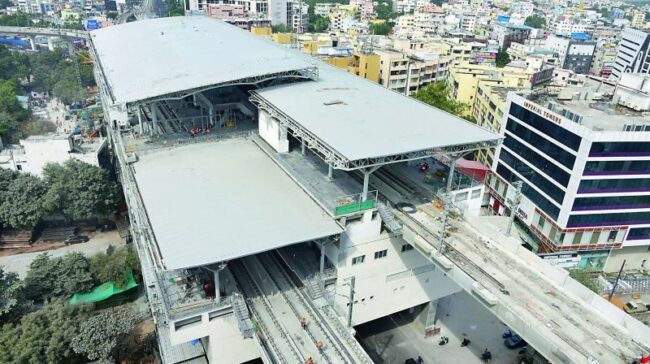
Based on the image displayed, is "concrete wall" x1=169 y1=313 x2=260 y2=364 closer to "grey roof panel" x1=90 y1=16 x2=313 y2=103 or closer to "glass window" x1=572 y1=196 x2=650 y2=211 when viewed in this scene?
"grey roof panel" x1=90 y1=16 x2=313 y2=103

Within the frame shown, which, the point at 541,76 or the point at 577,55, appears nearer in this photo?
the point at 541,76

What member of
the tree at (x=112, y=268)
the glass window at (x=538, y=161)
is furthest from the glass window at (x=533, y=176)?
the tree at (x=112, y=268)

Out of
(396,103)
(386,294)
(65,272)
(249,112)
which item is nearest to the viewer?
(386,294)

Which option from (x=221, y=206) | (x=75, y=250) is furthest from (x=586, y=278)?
(x=75, y=250)

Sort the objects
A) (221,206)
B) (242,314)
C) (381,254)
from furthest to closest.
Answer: (381,254) < (221,206) < (242,314)

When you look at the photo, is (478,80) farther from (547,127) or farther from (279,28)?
(279,28)

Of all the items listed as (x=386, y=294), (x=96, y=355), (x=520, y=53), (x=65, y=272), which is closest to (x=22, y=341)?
(x=96, y=355)

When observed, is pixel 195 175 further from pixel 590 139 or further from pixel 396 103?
pixel 590 139
